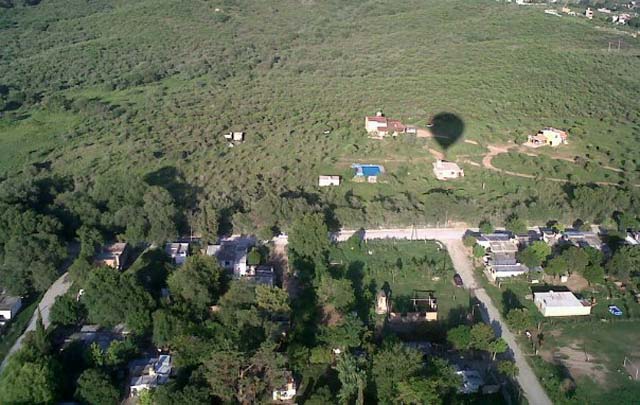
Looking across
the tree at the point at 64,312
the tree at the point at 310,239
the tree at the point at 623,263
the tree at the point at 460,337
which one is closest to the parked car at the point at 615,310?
the tree at the point at 623,263

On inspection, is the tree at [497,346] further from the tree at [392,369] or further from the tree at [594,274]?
the tree at [594,274]

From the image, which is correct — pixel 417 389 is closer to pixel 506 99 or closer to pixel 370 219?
pixel 370 219

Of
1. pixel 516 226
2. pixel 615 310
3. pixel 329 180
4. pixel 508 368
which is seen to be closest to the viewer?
pixel 508 368

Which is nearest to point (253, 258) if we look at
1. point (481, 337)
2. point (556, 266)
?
point (481, 337)

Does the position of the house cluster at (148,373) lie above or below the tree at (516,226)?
below

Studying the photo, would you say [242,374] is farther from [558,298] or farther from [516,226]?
[516,226]

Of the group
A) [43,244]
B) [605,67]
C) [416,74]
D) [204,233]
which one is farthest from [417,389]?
[605,67]
